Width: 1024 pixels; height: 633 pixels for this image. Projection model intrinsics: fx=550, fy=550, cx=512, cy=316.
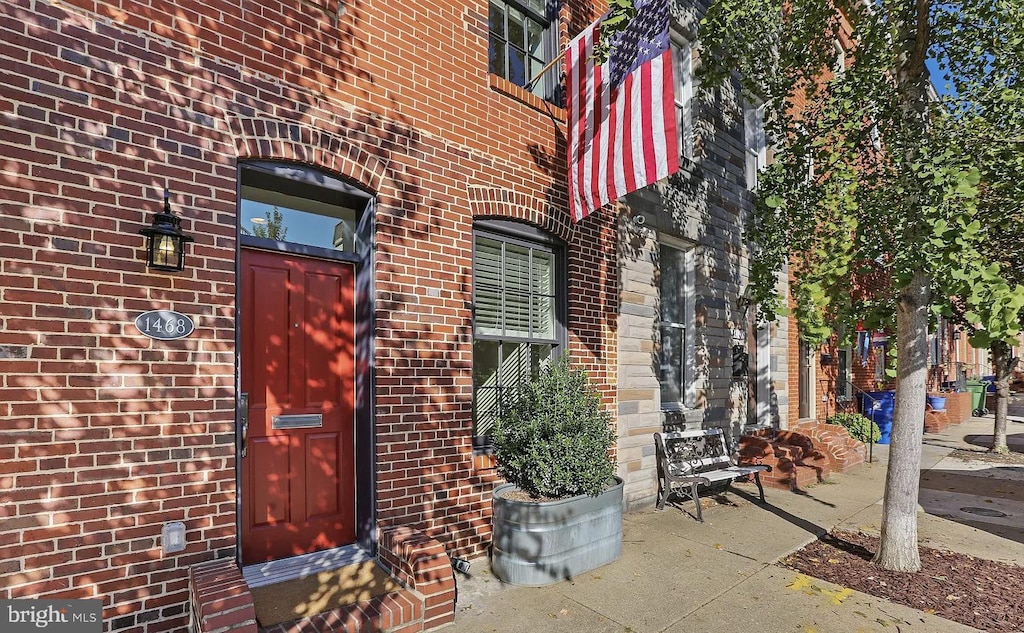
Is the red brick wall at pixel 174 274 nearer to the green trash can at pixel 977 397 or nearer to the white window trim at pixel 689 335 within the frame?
the white window trim at pixel 689 335

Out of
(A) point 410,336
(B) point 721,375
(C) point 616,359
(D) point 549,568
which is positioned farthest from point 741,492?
(A) point 410,336

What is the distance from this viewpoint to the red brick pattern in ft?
9.30

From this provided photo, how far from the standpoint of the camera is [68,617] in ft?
9.71

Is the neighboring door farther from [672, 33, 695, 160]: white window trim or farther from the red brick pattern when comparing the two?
[672, 33, 695, 160]: white window trim

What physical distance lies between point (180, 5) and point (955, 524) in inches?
340

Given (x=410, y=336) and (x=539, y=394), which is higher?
(x=410, y=336)

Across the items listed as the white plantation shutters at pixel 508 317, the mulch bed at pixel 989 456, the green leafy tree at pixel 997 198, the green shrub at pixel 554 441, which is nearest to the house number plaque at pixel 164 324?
the white plantation shutters at pixel 508 317

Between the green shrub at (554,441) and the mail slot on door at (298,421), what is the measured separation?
1.52m

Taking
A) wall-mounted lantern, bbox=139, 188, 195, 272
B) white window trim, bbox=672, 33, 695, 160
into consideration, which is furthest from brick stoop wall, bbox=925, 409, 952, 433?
wall-mounted lantern, bbox=139, 188, 195, 272

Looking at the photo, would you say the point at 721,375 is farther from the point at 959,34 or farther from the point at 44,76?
the point at 44,76

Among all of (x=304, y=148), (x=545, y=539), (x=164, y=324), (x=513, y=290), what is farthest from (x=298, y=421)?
(x=513, y=290)

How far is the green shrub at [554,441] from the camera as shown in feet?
15.2

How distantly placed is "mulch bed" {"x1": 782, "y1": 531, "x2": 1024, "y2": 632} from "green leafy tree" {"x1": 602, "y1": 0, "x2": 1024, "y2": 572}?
244mm

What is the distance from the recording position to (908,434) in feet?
15.1
